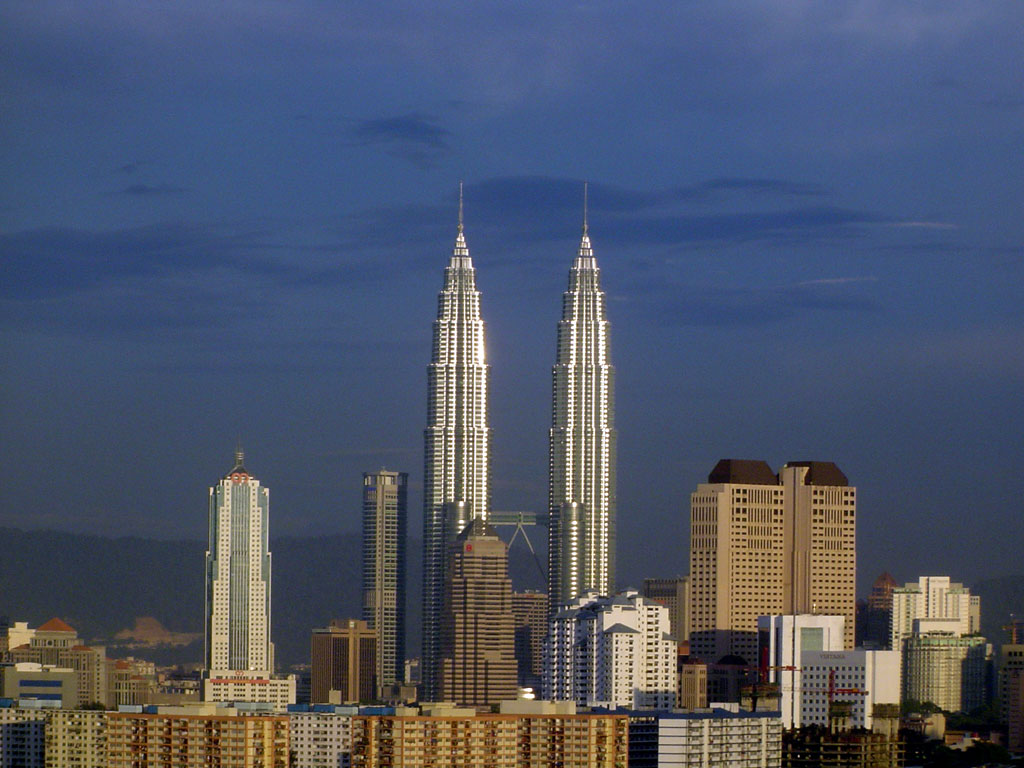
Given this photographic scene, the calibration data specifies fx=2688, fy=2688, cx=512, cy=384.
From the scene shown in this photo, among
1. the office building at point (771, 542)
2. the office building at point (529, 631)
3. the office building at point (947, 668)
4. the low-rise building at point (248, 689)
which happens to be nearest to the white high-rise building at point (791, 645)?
the office building at point (771, 542)

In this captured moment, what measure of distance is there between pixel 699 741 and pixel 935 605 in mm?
33961

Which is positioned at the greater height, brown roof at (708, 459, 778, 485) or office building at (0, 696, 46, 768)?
brown roof at (708, 459, 778, 485)

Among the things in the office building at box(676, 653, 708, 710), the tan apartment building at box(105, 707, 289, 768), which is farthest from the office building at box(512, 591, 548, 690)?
the tan apartment building at box(105, 707, 289, 768)

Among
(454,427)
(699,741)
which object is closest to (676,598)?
(454,427)

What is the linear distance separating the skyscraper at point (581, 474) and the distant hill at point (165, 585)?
7.21ft

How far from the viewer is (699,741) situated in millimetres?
50156

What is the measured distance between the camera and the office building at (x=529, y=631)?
8381cm

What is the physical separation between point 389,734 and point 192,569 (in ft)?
139

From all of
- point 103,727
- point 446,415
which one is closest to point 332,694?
point 446,415

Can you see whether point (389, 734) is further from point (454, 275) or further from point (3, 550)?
point (454, 275)

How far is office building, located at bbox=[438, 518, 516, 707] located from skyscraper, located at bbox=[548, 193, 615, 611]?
2205mm

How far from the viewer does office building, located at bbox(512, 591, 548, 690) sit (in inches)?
3300

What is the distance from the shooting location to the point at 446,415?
303 ft

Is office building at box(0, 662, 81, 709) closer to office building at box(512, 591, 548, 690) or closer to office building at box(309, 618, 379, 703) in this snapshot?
office building at box(309, 618, 379, 703)
